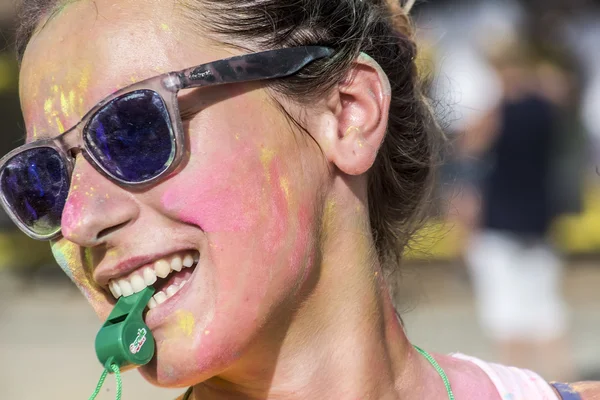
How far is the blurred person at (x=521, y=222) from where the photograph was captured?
19.5 ft

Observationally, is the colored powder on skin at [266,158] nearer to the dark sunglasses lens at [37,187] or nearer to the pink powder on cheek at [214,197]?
the pink powder on cheek at [214,197]

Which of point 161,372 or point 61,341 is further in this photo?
point 61,341

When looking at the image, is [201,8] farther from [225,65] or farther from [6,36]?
[6,36]

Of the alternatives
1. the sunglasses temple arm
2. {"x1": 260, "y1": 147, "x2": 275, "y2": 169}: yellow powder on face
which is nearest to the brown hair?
the sunglasses temple arm

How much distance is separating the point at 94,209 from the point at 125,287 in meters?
0.20

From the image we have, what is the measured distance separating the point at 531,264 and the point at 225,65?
453cm

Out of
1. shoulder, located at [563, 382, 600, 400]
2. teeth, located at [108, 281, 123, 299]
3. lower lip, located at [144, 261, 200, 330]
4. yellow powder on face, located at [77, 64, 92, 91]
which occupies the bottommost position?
shoulder, located at [563, 382, 600, 400]

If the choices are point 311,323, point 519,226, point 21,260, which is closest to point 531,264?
point 519,226

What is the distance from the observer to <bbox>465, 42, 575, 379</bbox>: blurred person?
596 centimetres

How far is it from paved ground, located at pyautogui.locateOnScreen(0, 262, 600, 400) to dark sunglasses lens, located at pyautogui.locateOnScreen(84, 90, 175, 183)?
3.68 m

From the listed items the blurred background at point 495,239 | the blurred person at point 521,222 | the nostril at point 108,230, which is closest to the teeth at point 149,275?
the nostril at point 108,230

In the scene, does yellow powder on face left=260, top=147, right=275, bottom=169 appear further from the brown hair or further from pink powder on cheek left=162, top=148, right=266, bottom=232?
the brown hair

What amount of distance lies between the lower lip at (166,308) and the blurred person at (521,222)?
4.50 meters

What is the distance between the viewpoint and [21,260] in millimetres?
9906
